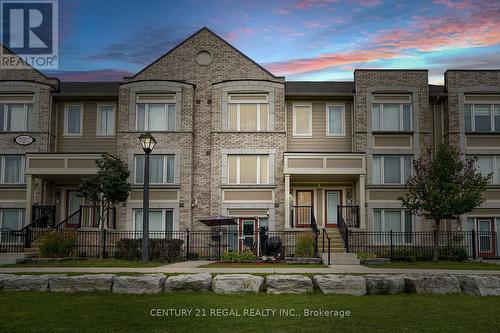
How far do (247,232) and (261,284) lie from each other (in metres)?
17.3

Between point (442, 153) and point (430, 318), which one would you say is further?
point (442, 153)

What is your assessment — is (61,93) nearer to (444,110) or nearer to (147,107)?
(147,107)

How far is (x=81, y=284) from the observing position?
1342 cm

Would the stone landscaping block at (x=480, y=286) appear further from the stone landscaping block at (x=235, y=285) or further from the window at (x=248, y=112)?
the window at (x=248, y=112)

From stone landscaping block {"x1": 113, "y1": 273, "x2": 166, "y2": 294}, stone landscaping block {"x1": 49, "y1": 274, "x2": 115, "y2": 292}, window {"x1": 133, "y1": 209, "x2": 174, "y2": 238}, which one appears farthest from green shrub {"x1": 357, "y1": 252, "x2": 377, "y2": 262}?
stone landscaping block {"x1": 49, "y1": 274, "x2": 115, "y2": 292}

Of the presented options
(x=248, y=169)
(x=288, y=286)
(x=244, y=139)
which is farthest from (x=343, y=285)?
(x=244, y=139)

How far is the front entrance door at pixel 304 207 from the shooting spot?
102ft

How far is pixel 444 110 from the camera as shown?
32.1 meters

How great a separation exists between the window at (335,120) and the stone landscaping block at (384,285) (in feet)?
63.5

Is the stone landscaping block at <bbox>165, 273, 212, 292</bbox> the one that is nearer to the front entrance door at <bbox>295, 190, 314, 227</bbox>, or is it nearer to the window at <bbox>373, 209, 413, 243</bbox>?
the front entrance door at <bbox>295, 190, 314, 227</bbox>

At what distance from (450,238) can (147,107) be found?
55.8 ft

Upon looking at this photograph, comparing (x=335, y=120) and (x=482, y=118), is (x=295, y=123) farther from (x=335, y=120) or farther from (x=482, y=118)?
(x=482, y=118)

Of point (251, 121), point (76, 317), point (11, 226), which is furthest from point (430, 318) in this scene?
point (11, 226)

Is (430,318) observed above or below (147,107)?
below
